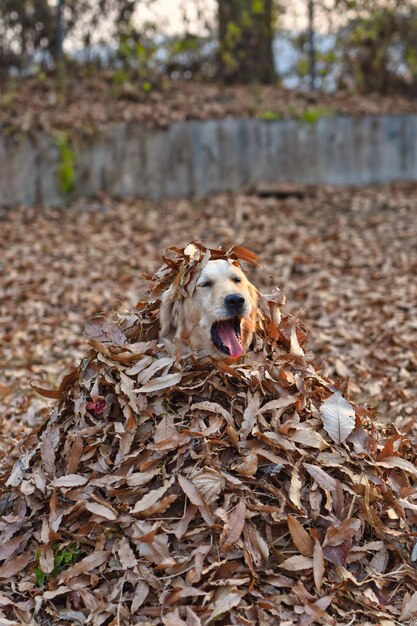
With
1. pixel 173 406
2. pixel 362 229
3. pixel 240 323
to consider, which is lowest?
pixel 362 229

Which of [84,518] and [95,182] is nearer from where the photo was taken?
[84,518]

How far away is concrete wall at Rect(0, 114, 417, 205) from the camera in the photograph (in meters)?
10.6

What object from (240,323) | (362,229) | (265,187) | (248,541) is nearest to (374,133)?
(265,187)

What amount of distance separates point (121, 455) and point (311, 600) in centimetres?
106

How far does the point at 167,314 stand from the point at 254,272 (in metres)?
4.46

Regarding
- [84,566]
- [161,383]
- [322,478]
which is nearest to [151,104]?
[161,383]

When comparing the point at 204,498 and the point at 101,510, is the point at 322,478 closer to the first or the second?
the point at 204,498

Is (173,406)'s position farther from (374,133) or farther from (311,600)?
(374,133)

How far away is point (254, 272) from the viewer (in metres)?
8.16

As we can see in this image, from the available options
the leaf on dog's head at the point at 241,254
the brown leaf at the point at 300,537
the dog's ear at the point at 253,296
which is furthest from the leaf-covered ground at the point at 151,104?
the brown leaf at the point at 300,537

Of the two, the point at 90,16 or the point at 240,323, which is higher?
the point at 90,16

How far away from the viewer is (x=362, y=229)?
31.1 feet

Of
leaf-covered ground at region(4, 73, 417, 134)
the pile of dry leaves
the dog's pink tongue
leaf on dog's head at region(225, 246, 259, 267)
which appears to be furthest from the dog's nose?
leaf-covered ground at region(4, 73, 417, 134)

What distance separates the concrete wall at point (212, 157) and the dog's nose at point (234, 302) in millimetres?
7587
